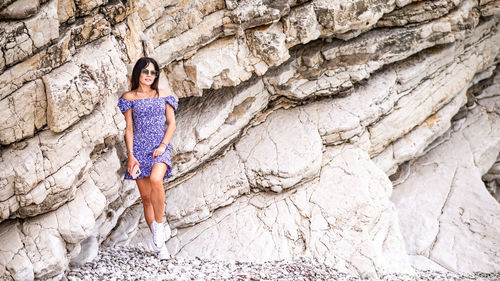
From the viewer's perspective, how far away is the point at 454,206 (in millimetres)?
10789

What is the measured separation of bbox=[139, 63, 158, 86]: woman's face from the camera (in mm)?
6352

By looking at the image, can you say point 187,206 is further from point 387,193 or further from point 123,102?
point 387,193

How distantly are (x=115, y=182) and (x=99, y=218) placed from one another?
23.1 inches

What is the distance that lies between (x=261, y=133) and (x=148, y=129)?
298 centimetres

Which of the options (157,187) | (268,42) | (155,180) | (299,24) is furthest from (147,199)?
(299,24)

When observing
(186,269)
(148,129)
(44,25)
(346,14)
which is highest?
(44,25)

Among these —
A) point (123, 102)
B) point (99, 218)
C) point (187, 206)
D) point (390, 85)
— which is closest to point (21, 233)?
point (99, 218)

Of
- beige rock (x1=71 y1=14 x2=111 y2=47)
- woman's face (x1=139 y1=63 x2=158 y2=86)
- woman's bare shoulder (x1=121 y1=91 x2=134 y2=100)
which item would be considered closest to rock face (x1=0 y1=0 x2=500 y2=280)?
beige rock (x1=71 y1=14 x2=111 y2=47)

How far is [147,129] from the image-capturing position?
6.55 meters

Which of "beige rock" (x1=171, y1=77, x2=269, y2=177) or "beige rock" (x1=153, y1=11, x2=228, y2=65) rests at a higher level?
"beige rock" (x1=153, y1=11, x2=228, y2=65)

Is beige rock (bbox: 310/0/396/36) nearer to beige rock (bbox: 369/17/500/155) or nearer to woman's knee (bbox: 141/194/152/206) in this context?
beige rock (bbox: 369/17/500/155)

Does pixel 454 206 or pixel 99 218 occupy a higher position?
pixel 99 218

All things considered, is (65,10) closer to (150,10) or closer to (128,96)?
(128,96)

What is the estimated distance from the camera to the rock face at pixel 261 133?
567cm
